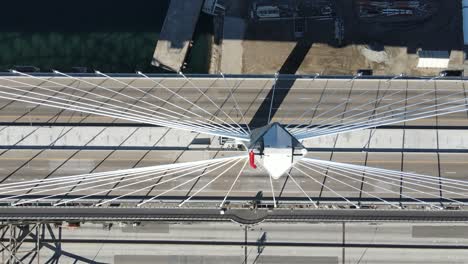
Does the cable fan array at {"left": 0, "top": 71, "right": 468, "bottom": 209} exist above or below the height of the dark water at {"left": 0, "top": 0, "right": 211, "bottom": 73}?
below

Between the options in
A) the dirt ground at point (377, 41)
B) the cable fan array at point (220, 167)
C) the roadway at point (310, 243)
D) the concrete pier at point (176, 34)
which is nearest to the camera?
the cable fan array at point (220, 167)

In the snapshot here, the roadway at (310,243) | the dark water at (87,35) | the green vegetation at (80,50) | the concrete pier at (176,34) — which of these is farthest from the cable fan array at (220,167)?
the dark water at (87,35)

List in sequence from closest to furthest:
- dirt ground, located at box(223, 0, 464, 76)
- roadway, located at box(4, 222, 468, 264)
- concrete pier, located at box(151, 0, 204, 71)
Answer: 1. roadway, located at box(4, 222, 468, 264)
2. dirt ground, located at box(223, 0, 464, 76)
3. concrete pier, located at box(151, 0, 204, 71)

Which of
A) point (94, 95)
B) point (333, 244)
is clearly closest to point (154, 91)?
point (94, 95)

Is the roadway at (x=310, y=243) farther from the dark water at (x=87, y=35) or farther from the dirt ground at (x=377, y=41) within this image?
the dark water at (x=87, y=35)

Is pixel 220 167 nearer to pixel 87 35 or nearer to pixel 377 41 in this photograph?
pixel 377 41

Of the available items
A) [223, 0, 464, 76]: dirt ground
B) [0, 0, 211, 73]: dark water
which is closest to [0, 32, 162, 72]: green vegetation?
[0, 0, 211, 73]: dark water

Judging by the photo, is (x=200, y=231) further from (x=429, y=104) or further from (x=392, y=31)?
(x=392, y=31)

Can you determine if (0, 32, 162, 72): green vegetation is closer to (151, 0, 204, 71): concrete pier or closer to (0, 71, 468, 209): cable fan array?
(151, 0, 204, 71): concrete pier
